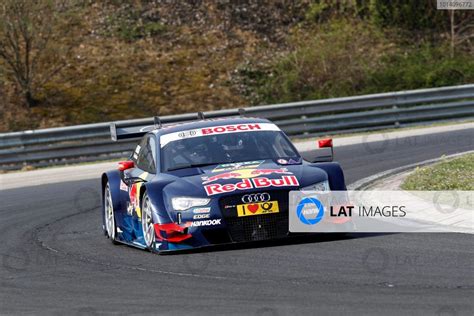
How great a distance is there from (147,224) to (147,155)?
163 centimetres

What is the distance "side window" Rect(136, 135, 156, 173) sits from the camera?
12.0 metres

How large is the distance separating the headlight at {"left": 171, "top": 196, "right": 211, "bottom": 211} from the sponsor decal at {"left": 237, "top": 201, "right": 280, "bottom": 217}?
33 cm

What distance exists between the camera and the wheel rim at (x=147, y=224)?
1077cm

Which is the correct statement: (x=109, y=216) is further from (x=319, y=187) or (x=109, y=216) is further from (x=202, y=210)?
(x=319, y=187)

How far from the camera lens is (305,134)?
79.8 ft

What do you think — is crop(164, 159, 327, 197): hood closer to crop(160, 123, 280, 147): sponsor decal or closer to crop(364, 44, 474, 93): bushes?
crop(160, 123, 280, 147): sponsor decal

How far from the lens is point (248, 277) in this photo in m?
8.75

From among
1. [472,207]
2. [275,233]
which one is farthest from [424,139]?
[275,233]

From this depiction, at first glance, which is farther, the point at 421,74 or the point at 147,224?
the point at 421,74

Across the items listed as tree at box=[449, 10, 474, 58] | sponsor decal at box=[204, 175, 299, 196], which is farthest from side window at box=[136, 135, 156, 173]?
tree at box=[449, 10, 474, 58]

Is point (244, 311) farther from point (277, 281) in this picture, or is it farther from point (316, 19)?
point (316, 19)

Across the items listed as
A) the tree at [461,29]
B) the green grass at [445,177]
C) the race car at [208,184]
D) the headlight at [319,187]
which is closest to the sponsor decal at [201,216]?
the race car at [208,184]

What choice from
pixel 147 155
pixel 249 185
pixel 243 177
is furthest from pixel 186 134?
pixel 249 185

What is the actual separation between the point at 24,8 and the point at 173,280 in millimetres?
20314
